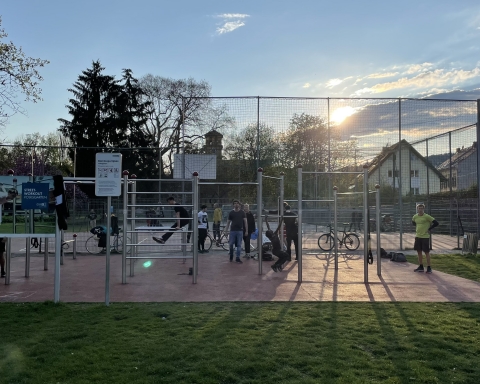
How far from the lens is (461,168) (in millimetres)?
15930

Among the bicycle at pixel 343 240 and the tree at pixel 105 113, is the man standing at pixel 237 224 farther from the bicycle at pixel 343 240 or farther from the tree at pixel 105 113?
the tree at pixel 105 113

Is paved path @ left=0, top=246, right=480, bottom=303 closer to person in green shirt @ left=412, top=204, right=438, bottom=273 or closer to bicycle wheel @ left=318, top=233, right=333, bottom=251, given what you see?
person in green shirt @ left=412, top=204, right=438, bottom=273

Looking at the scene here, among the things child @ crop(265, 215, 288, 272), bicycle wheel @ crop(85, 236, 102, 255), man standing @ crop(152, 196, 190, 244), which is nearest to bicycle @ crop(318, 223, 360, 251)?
child @ crop(265, 215, 288, 272)

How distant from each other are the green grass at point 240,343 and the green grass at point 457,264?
361cm

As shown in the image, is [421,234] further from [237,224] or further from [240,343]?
[240,343]

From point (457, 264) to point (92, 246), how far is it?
11283mm

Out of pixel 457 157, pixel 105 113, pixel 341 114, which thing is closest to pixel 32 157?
pixel 341 114

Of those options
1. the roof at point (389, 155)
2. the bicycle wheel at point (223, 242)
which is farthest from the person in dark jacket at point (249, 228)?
the roof at point (389, 155)

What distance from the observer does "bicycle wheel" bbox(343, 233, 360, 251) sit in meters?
14.4

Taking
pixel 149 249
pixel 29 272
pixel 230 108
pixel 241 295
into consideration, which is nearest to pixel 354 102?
pixel 230 108

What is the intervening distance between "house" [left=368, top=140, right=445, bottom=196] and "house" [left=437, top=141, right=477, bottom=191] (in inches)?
11.7

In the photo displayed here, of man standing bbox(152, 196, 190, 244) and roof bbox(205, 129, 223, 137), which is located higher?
roof bbox(205, 129, 223, 137)

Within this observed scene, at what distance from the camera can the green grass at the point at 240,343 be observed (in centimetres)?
412

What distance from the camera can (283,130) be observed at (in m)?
15.0
